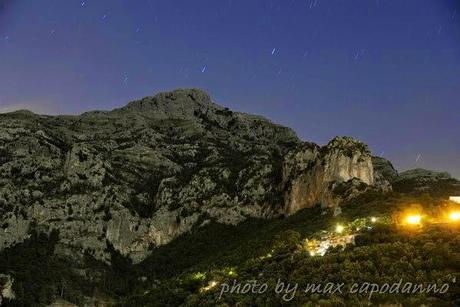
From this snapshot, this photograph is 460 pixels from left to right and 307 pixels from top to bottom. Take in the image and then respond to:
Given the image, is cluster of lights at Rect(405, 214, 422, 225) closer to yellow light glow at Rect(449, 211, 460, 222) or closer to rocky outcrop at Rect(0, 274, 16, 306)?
yellow light glow at Rect(449, 211, 460, 222)

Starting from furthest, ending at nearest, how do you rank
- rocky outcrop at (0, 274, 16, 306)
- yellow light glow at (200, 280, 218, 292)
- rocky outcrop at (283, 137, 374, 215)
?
→ rocky outcrop at (283, 137, 374, 215)
rocky outcrop at (0, 274, 16, 306)
yellow light glow at (200, 280, 218, 292)

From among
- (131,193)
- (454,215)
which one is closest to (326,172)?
(131,193)

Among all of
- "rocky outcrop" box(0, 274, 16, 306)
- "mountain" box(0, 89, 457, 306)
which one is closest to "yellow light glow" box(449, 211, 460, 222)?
"mountain" box(0, 89, 457, 306)

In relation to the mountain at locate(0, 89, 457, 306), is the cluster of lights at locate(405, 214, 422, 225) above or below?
below

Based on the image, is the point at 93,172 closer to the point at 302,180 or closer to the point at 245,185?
the point at 245,185

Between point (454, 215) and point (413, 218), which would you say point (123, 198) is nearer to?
point (413, 218)

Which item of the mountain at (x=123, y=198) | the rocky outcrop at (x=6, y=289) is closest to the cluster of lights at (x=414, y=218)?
the mountain at (x=123, y=198)

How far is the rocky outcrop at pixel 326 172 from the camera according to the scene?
466ft

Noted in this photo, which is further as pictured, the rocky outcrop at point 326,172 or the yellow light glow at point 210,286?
the rocky outcrop at point 326,172

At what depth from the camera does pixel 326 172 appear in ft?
480

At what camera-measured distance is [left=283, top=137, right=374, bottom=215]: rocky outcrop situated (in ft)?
466

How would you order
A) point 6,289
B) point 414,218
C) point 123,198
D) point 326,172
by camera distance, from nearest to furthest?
point 414,218
point 6,289
point 326,172
point 123,198

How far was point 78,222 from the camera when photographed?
166 meters

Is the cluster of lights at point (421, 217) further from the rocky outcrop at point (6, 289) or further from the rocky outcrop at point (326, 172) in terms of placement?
the rocky outcrop at point (6, 289)
